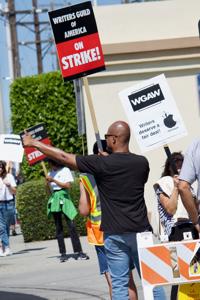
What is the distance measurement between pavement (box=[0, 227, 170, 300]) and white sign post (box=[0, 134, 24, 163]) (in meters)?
1.72

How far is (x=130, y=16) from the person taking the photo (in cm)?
1950

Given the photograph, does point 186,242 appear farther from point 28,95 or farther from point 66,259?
point 28,95

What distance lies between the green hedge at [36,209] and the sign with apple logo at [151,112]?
10674mm

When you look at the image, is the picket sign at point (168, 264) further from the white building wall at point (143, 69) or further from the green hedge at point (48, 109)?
the green hedge at point (48, 109)

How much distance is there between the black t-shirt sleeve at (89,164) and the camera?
838 centimetres

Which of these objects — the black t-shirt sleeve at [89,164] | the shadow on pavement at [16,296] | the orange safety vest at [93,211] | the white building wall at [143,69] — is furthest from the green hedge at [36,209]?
the black t-shirt sleeve at [89,164]

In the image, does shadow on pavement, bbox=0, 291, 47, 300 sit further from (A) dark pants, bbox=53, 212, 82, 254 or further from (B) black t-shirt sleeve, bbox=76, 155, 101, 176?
(B) black t-shirt sleeve, bbox=76, 155, 101, 176

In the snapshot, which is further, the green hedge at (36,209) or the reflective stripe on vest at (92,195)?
the green hedge at (36,209)

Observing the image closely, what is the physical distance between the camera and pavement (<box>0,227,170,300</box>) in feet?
41.4

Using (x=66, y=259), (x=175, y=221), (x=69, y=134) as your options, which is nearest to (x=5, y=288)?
(x=66, y=259)

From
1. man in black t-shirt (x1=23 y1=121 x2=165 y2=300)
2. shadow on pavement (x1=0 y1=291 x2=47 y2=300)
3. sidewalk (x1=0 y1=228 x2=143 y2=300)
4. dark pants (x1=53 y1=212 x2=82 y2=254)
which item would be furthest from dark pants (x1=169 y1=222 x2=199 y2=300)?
dark pants (x1=53 y1=212 x2=82 y2=254)

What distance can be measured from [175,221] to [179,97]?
9.61 meters

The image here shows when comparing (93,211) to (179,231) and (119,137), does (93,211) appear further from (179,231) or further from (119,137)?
(119,137)

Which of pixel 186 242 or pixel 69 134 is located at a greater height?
pixel 69 134
